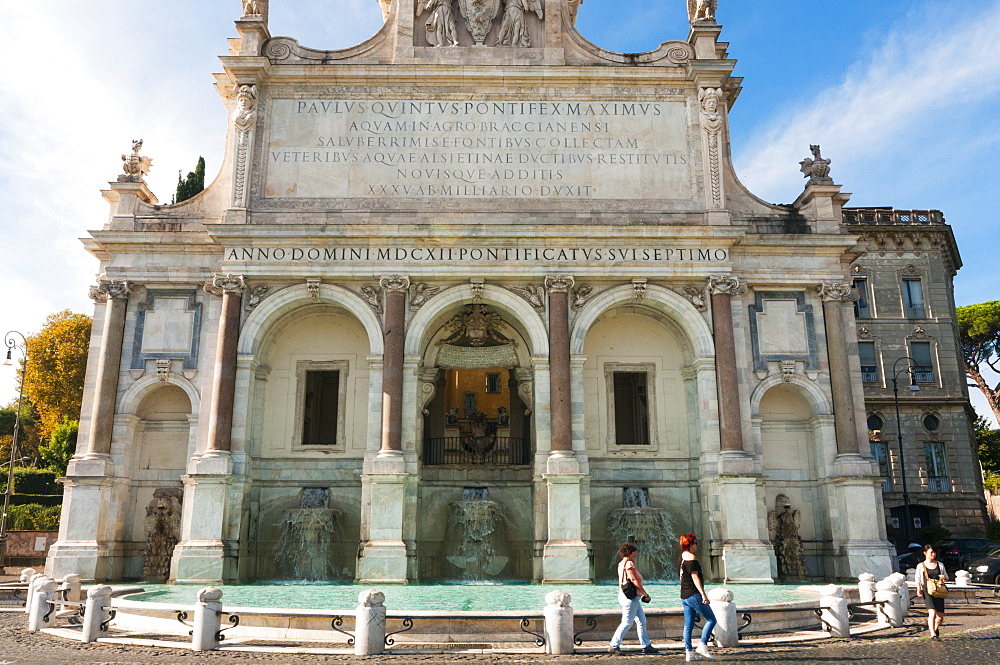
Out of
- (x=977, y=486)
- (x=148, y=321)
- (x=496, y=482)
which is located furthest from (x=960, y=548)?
(x=148, y=321)

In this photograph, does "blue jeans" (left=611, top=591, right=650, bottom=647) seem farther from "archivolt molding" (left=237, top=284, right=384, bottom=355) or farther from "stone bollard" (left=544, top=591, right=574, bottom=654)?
"archivolt molding" (left=237, top=284, right=384, bottom=355)

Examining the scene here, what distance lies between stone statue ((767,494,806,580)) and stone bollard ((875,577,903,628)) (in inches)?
344

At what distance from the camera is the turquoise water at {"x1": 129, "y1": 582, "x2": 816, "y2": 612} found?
51.2 ft

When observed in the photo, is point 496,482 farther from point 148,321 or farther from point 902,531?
point 902,531

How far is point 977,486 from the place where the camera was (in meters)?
41.9

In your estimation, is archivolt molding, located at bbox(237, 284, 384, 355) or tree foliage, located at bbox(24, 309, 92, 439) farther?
tree foliage, located at bbox(24, 309, 92, 439)

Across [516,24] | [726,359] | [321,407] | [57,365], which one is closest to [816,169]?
[726,359]

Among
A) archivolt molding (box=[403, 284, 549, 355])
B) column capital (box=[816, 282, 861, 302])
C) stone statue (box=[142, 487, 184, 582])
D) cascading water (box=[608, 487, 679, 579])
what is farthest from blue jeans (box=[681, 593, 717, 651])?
stone statue (box=[142, 487, 184, 582])

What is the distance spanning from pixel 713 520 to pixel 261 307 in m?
14.7

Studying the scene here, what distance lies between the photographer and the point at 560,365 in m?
24.2

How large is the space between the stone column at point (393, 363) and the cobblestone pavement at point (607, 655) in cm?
1067

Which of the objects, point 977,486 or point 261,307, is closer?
point 261,307

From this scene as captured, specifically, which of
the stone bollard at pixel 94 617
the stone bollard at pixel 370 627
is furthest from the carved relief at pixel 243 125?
the stone bollard at pixel 370 627

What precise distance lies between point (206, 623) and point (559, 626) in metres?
5.57
